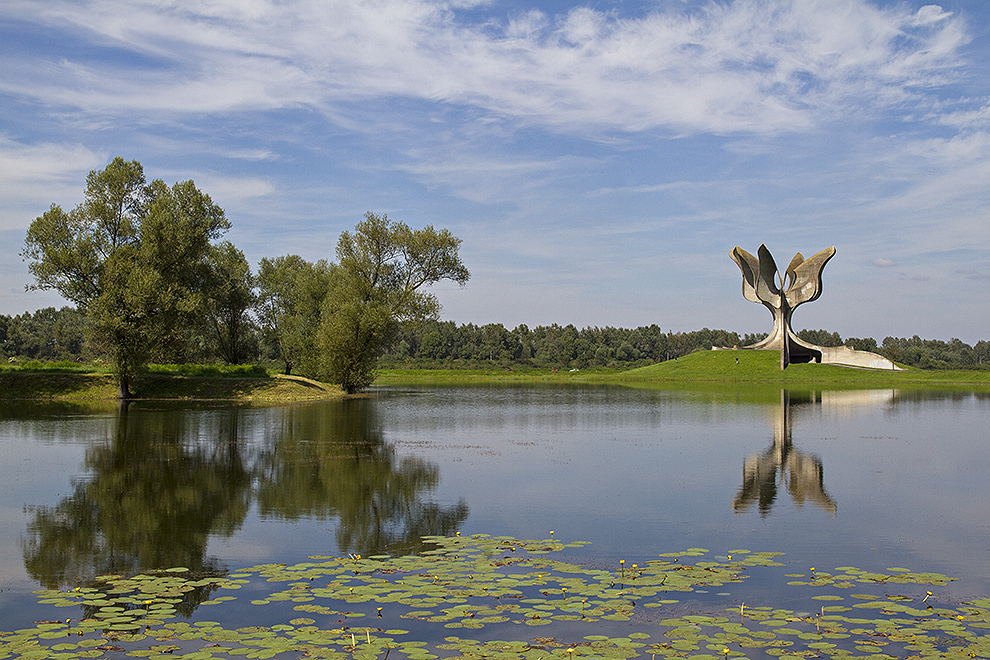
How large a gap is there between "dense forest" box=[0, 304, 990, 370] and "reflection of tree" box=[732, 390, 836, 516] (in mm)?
51213

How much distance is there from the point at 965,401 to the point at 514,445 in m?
35.9

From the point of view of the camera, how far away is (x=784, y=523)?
494 inches

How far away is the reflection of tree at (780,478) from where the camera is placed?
14422 mm

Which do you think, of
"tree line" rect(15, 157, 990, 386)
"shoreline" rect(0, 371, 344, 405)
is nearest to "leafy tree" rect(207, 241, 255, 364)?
"tree line" rect(15, 157, 990, 386)

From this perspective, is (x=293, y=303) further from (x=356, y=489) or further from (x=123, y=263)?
(x=356, y=489)

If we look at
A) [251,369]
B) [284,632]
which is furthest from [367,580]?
[251,369]

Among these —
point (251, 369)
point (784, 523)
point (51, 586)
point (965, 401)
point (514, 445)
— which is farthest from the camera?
point (251, 369)

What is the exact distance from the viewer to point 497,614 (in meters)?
7.89

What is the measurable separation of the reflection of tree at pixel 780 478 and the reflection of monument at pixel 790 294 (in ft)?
227

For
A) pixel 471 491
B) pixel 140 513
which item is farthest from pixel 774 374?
pixel 140 513

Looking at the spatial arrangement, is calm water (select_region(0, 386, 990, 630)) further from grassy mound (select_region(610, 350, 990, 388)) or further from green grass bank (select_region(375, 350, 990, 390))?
grassy mound (select_region(610, 350, 990, 388))

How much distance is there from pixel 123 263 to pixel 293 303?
1028 inches

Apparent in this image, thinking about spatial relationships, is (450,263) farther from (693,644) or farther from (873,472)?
(693,644)

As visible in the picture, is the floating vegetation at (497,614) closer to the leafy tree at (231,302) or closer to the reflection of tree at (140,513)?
the reflection of tree at (140,513)
